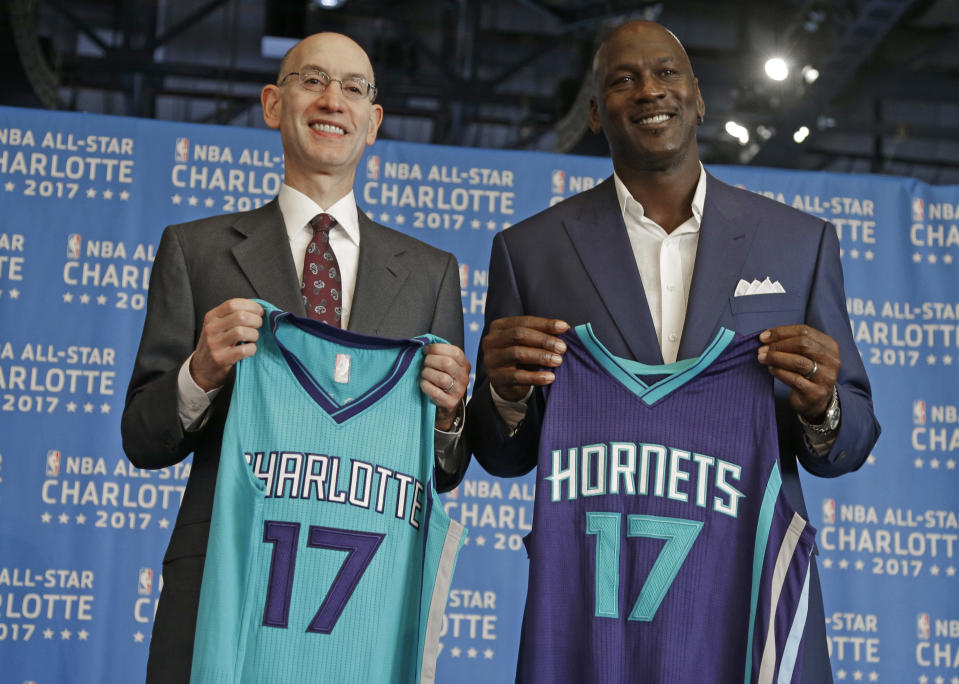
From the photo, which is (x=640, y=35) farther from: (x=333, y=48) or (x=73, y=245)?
(x=73, y=245)

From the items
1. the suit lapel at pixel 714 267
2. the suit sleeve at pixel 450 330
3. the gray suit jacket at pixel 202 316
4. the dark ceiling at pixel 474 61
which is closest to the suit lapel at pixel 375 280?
the gray suit jacket at pixel 202 316

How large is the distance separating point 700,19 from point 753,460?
22.7 feet

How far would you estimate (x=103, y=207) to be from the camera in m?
3.99

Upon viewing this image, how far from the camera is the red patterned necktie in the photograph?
2.06 m

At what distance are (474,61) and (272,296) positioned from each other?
5.87 m

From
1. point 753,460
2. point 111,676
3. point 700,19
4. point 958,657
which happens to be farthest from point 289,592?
point 700,19

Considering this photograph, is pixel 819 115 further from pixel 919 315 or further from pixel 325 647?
pixel 325 647

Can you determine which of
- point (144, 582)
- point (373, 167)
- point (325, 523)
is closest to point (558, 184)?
point (373, 167)

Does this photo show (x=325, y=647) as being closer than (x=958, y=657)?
Yes

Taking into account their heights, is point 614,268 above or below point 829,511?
above

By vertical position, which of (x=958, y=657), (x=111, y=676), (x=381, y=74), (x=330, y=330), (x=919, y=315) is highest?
(x=381, y=74)

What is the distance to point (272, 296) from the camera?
6.73 feet

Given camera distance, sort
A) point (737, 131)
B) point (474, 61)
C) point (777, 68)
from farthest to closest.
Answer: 1. point (737, 131)
2. point (474, 61)
3. point (777, 68)

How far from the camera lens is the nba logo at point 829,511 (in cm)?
396
